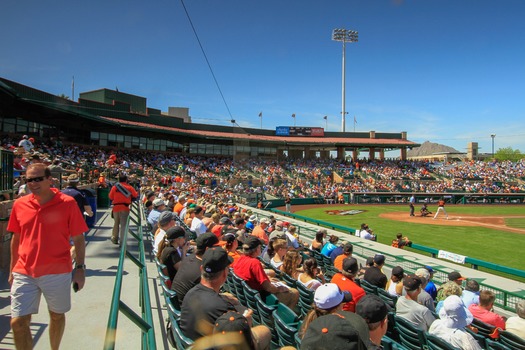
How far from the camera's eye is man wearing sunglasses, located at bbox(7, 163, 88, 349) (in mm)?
3484

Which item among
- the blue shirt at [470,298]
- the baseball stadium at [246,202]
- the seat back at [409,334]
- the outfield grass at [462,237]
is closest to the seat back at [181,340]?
the baseball stadium at [246,202]

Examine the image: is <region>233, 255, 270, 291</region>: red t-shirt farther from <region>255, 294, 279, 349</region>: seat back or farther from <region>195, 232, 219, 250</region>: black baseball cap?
<region>195, 232, 219, 250</region>: black baseball cap

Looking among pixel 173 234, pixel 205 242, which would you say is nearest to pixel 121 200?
pixel 173 234

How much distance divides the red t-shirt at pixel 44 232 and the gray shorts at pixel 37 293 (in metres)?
0.06

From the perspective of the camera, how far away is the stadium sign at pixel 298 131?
62.8 metres

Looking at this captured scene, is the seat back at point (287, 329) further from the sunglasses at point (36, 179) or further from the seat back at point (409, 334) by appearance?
the sunglasses at point (36, 179)

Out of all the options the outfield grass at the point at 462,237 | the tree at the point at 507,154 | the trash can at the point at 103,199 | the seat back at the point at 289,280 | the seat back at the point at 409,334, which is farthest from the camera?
the tree at the point at 507,154

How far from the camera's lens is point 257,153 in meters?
57.7

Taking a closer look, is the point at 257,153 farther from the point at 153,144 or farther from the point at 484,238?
the point at 484,238

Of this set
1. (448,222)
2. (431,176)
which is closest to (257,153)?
(431,176)

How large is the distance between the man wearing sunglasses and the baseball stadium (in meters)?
0.25

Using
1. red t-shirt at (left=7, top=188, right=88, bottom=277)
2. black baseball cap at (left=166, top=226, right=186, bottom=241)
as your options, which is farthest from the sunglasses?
black baseball cap at (left=166, top=226, right=186, bottom=241)

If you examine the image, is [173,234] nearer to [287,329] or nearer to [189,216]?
[287,329]

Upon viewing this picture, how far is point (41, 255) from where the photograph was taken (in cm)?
354
